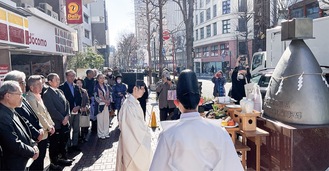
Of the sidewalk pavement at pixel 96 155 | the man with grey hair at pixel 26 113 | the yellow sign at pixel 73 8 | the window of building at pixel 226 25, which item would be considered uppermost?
the window of building at pixel 226 25

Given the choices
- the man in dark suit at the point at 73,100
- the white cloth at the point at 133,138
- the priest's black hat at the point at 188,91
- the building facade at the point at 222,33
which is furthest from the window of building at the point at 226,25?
the priest's black hat at the point at 188,91

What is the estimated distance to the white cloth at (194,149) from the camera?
1865mm

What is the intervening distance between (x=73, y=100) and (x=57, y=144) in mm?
1529

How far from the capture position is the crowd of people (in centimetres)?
189

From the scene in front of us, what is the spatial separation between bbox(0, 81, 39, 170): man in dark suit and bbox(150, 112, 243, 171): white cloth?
229cm

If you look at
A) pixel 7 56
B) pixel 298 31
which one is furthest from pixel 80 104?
pixel 298 31

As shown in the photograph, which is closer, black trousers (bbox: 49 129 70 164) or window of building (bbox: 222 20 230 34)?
black trousers (bbox: 49 129 70 164)

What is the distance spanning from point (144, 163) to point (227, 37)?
46479 mm

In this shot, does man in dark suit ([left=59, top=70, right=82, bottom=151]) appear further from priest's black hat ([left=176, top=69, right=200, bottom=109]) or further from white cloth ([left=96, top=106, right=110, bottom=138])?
priest's black hat ([left=176, top=69, right=200, bottom=109])

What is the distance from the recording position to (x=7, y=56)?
923 centimetres

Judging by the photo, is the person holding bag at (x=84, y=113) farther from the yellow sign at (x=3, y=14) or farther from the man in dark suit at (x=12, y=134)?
the man in dark suit at (x=12, y=134)

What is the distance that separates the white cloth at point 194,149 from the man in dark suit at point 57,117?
4335 millimetres

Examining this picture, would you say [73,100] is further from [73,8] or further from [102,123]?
[73,8]

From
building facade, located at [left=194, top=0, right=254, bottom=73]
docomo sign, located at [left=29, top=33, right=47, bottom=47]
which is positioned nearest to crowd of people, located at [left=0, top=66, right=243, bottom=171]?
docomo sign, located at [left=29, top=33, right=47, bottom=47]
